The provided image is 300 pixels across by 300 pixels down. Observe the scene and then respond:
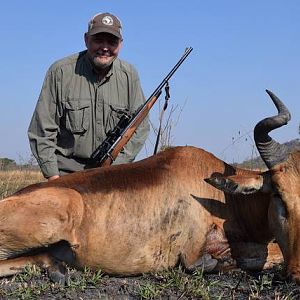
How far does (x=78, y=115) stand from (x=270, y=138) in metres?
2.96

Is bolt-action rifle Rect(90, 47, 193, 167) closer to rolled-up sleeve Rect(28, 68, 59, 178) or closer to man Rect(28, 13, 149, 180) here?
man Rect(28, 13, 149, 180)

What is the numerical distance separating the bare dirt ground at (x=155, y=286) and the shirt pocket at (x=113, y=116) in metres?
2.79

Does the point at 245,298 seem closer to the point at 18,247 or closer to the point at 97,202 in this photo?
the point at 97,202

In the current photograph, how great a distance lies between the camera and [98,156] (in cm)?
790

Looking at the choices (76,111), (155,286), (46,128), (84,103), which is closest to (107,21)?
(84,103)

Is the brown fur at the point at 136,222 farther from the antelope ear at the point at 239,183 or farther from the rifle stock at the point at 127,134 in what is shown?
the rifle stock at the point at 127,134

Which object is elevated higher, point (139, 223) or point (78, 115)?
point (78, 115)

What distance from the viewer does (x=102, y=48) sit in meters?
7.77

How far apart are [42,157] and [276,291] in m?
3.77

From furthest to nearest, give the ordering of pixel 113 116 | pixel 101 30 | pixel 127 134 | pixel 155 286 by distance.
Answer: pixel 113 116
pixel 127 134
pixel 101 30
pixel 155 286

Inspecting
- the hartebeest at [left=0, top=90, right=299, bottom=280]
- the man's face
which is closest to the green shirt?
the man's face

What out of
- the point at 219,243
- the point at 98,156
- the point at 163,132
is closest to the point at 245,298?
the point at 219,243

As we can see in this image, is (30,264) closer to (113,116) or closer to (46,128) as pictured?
(46,128)

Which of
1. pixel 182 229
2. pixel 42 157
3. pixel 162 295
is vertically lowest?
pixel 162 295
